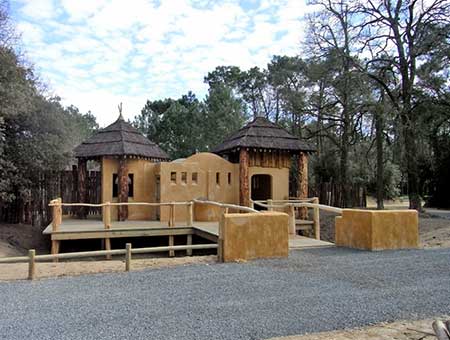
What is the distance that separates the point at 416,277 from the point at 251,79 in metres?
32.9

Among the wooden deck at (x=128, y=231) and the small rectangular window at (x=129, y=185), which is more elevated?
the small rectangular window at (x=129, y=185)

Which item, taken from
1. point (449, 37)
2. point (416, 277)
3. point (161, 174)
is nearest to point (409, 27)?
point (449, 37)

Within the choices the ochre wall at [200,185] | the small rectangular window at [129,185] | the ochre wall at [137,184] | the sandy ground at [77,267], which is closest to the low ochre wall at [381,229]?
the sandy ground at [77,267]

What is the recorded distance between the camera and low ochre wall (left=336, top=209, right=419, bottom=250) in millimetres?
9391

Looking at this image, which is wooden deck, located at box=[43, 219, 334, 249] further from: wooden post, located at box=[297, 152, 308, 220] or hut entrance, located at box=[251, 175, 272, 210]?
hut entrance, located at box=[251, 175, 272, 210]

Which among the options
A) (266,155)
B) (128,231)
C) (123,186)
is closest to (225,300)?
(128,231)

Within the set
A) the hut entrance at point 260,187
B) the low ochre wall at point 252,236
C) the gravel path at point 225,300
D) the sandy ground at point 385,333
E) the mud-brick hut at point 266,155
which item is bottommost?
the sandy ground at point 385,333

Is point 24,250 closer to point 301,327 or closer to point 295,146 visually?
point 295,146

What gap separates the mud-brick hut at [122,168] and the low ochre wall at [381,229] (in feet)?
29.5

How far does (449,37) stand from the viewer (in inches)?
671

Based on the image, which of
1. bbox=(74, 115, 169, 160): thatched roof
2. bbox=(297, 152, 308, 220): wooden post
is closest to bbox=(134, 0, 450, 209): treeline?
bbox=(297, 152, 308, 220): wooden post

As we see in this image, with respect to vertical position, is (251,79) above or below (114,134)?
above

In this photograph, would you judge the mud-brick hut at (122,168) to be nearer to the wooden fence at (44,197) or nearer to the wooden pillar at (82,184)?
the wooden pillar at (82,184)

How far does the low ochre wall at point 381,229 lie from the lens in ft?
30.8
